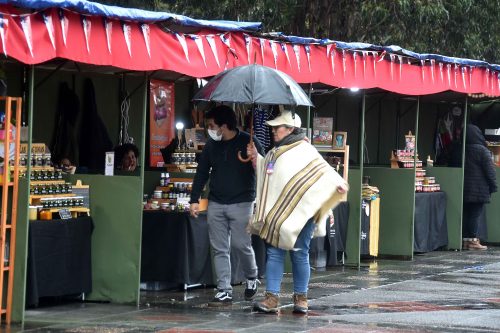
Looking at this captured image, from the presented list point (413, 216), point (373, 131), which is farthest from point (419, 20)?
point (413, 216)

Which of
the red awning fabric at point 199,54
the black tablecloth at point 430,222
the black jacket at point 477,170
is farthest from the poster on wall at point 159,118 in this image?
the black jacket at point 477,170

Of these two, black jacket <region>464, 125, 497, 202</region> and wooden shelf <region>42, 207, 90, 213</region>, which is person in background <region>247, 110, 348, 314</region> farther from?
black jacket <region>464, 125, 497, 202</region>

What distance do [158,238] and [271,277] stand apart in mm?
1926

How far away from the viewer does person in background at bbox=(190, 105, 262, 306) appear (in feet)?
37.5

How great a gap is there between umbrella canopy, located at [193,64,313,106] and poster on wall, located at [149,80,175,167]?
119 inches

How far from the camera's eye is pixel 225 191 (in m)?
11.4

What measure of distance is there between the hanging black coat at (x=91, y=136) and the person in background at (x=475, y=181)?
279 inches

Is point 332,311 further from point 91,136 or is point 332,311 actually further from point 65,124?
point 65,124

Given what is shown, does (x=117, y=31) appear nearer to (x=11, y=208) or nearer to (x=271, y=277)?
(x=11, y=208)

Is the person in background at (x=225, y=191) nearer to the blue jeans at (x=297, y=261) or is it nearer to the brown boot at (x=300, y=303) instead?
the blue jeans at (x=297, y=261)

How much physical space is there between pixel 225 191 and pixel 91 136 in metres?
2.61

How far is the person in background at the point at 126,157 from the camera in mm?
13125

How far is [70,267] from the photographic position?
1116 centimetres

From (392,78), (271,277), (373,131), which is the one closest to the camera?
(271,277)
